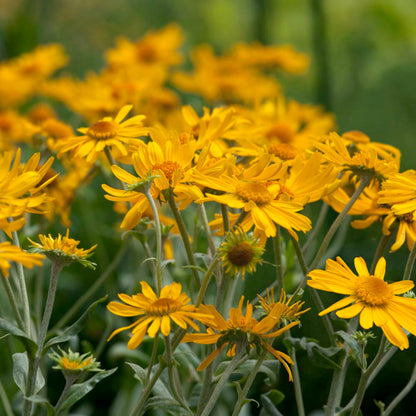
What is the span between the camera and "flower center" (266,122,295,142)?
109 cm

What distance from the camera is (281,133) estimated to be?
1104 millimetres

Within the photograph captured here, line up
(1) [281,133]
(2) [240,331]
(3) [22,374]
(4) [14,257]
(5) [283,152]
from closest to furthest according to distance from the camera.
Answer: (4) [14,257] → (2) [240,331] → (3) [22,374] → (5) [283,152] → (1) [281,133]

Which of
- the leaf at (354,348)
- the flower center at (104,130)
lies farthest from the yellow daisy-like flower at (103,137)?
the leaf at (354,348)

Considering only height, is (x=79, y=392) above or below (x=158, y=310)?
below

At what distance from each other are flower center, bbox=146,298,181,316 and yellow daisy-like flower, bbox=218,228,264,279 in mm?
57

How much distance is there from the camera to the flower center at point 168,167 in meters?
0.66

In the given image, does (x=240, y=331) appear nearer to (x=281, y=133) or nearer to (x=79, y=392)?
(x=79, y=392)

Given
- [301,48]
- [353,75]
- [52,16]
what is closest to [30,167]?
[353,75]

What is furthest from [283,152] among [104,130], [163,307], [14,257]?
→ [14,257]

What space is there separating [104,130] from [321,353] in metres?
0.35

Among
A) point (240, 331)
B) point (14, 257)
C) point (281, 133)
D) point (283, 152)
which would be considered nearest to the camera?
point (14, 257)

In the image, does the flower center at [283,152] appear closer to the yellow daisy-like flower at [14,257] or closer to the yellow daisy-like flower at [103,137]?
the yellow daisy-like flower at [103,137]

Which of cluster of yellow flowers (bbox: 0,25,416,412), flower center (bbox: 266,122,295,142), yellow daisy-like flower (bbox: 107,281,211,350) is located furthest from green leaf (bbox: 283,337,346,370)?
flower center (bbox: 266,122,295,142)

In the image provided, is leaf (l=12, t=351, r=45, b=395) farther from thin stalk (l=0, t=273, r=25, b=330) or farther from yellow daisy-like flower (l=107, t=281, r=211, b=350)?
yellow daisy-like flower (l=107, t=281, r=211, b=350)
